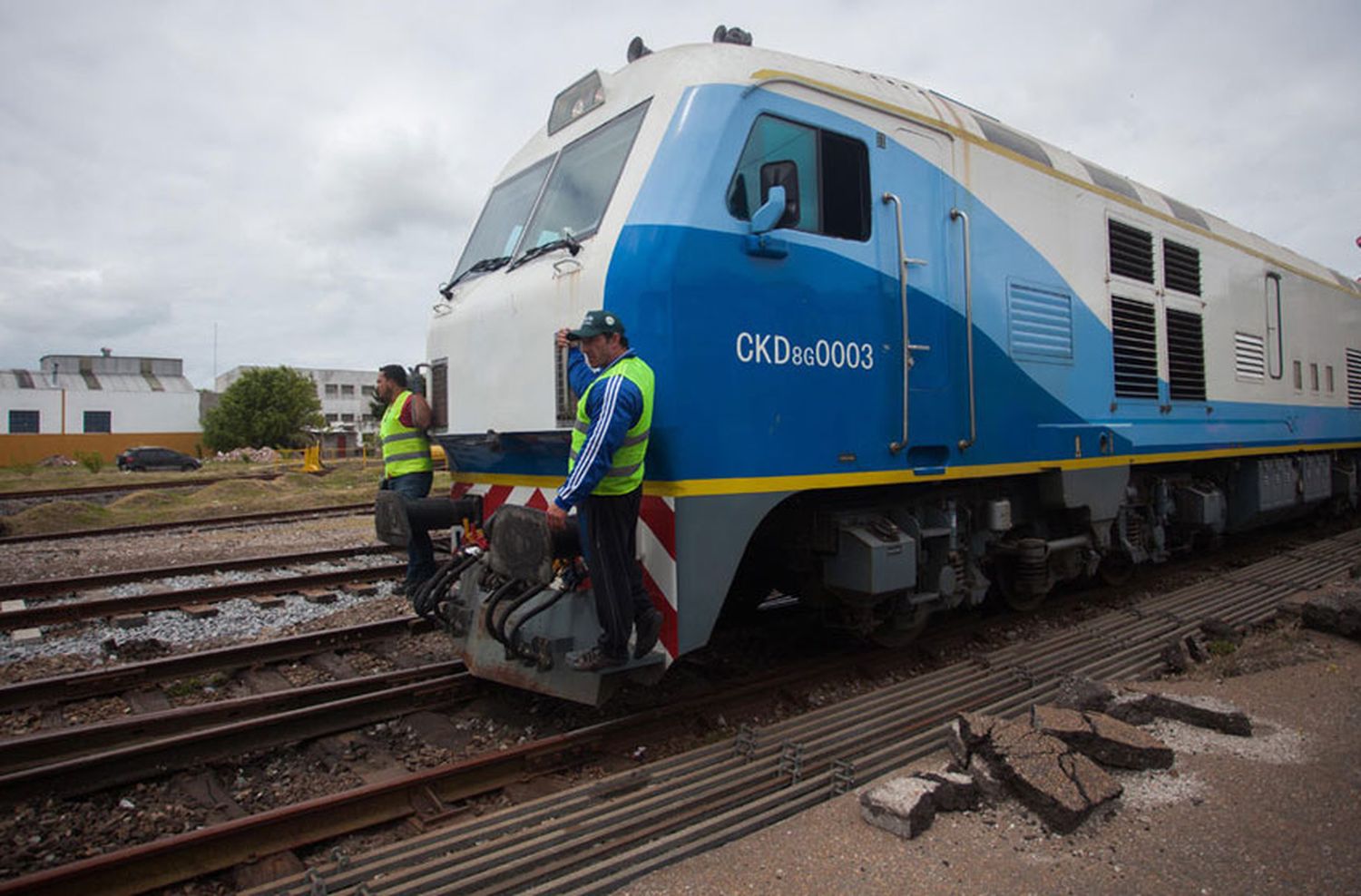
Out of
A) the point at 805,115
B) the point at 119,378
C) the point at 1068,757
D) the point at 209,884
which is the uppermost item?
the point at 119,378

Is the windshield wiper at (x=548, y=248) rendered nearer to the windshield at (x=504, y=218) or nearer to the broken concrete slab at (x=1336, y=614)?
the windshield at (x=504, y=218)

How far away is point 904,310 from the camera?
15.4ft

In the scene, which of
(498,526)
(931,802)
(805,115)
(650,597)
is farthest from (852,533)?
(805,115)

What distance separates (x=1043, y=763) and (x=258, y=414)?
55.7m

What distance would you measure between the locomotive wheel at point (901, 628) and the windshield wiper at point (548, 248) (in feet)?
9.95

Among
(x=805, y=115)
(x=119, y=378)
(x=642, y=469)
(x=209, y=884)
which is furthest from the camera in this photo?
(x=119, y=378)

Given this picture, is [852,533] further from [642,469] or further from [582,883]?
[582,883]

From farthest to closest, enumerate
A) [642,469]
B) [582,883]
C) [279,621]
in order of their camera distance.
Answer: [279,621]
[642,469]
[582,883]

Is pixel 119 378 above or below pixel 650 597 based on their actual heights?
above

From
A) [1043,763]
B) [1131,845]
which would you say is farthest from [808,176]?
[1131,845]

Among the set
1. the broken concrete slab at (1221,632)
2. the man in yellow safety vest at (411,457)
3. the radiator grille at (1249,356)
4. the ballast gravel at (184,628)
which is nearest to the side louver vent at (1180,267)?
the radiator grille at (1249,356)

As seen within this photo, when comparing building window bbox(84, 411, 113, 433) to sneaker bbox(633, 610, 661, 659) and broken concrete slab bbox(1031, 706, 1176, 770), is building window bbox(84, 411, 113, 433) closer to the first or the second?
sneaker bbox(633, 610, 661, 659)

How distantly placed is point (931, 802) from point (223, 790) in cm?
321

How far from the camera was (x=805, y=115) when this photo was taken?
4414 mm
